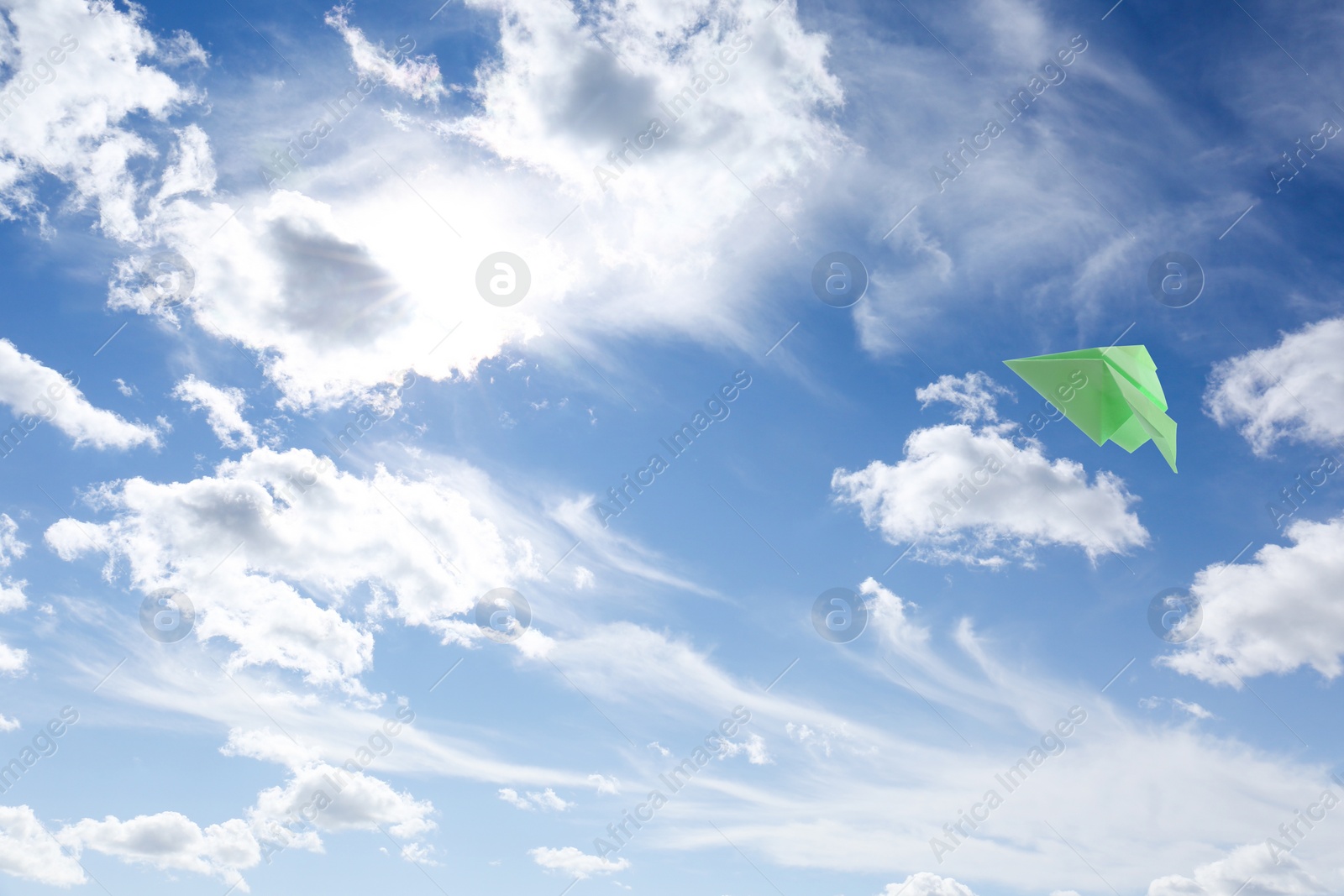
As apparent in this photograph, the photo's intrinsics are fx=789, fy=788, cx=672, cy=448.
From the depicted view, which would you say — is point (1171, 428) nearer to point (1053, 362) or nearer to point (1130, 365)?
point (1130, 365)

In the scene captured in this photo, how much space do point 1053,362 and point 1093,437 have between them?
3.08 metres

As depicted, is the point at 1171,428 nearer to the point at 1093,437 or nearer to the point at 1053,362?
the point at 1093,437

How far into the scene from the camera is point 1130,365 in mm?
26609

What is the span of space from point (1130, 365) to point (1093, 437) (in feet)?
9.08

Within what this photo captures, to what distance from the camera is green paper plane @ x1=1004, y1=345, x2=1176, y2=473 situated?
25688 mm

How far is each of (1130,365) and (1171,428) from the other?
2.44 metres

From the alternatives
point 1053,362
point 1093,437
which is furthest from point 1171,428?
point 1053,362

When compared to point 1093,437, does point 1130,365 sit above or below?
above

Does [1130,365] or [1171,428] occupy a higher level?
[1130,365]

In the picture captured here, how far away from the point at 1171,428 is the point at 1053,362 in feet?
15.1

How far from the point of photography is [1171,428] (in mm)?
26047

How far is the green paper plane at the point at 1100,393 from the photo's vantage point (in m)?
25.7

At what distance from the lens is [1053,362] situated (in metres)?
25.7

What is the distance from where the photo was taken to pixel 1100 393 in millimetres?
26062
